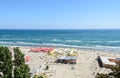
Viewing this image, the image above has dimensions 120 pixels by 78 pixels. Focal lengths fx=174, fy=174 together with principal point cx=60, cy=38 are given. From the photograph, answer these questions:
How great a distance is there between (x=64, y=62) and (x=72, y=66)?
8.92ft

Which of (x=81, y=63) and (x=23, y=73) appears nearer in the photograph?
(x=23, y=73)

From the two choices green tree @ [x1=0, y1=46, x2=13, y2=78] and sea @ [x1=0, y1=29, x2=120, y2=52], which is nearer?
green tree @ [x1=0, y1=46, x2=13, y2=78]

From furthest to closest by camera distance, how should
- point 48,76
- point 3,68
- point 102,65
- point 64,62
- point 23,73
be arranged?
1. point 64,62
2. point 102,65
3. point 48,76
4. point 3,68
5. point 23,73

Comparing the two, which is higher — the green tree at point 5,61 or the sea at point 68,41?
the green tree at point 5,61

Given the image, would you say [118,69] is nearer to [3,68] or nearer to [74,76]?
[3,68]

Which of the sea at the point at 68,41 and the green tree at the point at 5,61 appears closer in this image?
the green tree at the point at 5,61

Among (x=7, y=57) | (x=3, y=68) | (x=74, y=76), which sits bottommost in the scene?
(x=74, y=76)

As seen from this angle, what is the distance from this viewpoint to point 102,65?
1254 inches

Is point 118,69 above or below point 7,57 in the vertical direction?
above

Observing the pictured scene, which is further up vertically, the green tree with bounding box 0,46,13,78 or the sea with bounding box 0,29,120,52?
the green tree with bounding box 0,46,13,78

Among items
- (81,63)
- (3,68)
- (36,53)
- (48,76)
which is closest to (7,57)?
(3,68)

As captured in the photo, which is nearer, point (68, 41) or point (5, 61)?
point (5, 61)

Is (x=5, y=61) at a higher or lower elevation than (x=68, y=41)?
higher

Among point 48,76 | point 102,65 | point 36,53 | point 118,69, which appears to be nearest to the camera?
point 118,69
